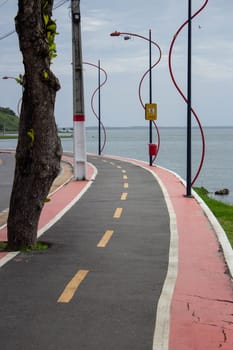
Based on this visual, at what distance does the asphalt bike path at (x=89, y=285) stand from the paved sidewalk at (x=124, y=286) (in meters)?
0.01

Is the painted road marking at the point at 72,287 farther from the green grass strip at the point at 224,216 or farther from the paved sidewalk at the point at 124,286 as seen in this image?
the green grass strip at the point at 224,216

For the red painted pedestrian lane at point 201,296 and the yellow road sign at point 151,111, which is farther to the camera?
the yellow road sign at point 151,111

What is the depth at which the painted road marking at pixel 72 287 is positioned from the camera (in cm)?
734

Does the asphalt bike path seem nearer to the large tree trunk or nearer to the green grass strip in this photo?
the large tree trunk

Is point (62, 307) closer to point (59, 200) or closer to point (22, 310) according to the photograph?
point (22, 310)

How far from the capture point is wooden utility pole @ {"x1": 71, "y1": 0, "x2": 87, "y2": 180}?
878 inches

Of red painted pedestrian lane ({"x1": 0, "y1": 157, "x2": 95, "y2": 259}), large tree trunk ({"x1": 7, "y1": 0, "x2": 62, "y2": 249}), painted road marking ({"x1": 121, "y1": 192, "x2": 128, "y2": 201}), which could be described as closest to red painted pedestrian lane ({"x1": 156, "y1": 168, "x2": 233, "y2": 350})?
large tree trunk ({"x1": 7, "y1": 0, "x2": 62, "y2": 249})

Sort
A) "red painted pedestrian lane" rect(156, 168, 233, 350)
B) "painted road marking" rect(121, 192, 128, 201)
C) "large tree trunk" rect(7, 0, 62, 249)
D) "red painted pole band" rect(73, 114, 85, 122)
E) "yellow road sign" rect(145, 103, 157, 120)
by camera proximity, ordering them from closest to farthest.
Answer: "red painted pedestrian lane" rect(156, 168, 233, 350)
"large tree trunk" rect(7, 0, 62, 249)
"painted road marking" rect(121, 192, 128, 201)
"red painted pole band" rect(73, 114, 85, 122)
"yellow road sign" rect(145, 103, 157, 120)

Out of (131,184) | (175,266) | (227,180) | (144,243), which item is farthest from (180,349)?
(227,180)

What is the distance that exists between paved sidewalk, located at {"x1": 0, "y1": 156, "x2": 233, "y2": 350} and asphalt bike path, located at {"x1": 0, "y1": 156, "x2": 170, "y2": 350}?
0.5 inches

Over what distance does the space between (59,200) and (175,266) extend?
8970mm

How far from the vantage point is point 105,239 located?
451 inches

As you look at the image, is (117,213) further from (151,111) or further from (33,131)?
(151,111)

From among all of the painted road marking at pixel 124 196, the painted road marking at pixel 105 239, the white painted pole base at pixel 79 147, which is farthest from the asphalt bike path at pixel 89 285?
the white painted pole base at pixel 79 147
